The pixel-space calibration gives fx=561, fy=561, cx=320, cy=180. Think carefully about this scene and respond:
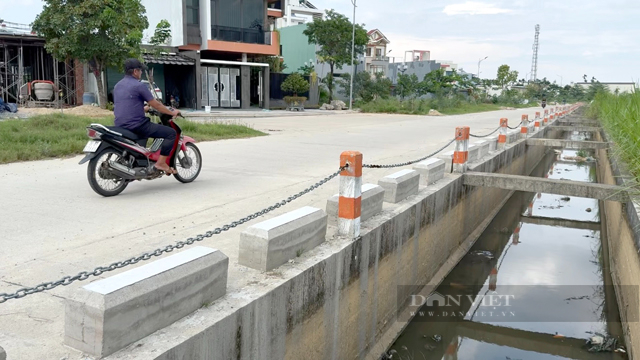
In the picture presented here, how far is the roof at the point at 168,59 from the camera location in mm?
27641

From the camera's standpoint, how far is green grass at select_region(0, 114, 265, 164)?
9.35m

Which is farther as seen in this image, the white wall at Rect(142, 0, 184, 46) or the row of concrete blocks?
the white wall at Rect(142, 0, 184, 46)

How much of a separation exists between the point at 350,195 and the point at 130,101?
11.1 feet

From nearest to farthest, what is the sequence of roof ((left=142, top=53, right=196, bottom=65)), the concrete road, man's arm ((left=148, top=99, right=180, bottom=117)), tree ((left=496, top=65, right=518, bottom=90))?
the concrete road → man's arm ((left=148, top=99, right=180, bottom=117)) → roof ((left=142, top=53, right=196, bottom=65)) → tree ((left=496, top=65, right=518, bottom=90))

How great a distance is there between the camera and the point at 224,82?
32031 mm

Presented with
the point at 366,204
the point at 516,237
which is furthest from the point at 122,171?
the point at 516,237

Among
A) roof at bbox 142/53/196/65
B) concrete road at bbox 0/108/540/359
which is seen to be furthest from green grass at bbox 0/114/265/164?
roof at bbox 142/53/196/65

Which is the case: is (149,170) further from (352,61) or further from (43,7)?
(352,61)

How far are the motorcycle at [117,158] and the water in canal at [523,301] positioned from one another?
3549 millimetres

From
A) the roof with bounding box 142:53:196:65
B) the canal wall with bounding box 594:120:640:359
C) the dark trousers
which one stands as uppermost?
the roof with bounding box 142:53:196:65

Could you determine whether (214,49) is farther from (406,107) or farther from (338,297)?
(338,297)

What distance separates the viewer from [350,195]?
4418mm

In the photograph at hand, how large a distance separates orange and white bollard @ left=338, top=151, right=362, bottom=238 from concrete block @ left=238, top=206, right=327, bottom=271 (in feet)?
1.62

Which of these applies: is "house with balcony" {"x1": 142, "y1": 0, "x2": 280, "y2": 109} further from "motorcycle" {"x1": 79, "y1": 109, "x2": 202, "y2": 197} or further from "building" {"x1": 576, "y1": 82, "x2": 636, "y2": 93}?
"motorcycle" {"x1": 79, "y1": 109, "x2": 202, "y2": 197}
